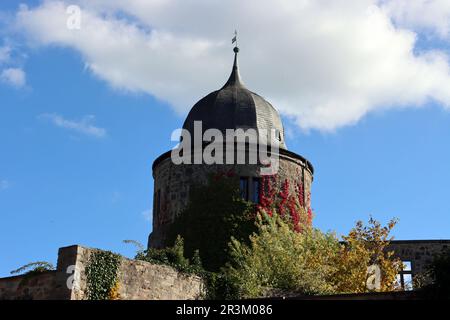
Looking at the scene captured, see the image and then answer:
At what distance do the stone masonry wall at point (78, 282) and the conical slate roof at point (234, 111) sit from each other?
10.4m

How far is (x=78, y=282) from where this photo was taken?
18.6 m

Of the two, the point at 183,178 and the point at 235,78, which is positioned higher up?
the point at 235,78

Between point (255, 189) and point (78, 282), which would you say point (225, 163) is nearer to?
point (255, 189)

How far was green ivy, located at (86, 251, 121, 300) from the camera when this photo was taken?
19.0 m

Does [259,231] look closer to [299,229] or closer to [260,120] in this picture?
[299,229]

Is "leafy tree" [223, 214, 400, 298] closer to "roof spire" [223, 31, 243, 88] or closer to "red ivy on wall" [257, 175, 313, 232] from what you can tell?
"red ivy on wall" [257, 175, 313, 232]

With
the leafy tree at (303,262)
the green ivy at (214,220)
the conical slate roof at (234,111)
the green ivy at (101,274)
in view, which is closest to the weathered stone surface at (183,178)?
the green ivy at (214,220)

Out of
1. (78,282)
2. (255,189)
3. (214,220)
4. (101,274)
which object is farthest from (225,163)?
(78,282)

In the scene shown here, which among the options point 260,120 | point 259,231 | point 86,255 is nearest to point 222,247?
point 259,231

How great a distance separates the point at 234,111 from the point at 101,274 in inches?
511

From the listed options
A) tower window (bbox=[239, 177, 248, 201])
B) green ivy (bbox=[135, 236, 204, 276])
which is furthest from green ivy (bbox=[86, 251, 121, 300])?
tower window (bbox=[239, 177, 248, 201])

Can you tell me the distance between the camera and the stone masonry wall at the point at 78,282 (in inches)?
726

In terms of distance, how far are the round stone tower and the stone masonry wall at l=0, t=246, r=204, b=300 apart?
335 inches

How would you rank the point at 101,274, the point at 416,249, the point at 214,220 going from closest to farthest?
the point at 101,274
the point at 214,220
the point at 416,249
